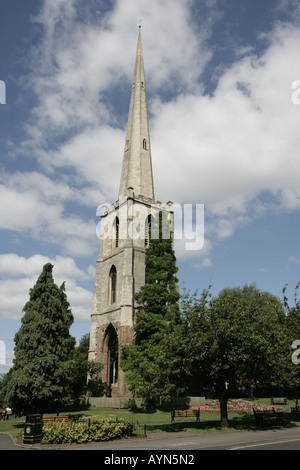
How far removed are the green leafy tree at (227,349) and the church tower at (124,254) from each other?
15.8 m

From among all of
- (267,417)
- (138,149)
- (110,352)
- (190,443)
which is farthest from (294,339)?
(138,149)

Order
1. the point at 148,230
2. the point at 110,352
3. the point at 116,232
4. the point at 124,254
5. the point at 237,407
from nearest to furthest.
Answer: the point at 237,407 → the point at 124,254 → the point at 110,352 → the point at 148,230 → the point at 116,232

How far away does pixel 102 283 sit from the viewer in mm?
42719

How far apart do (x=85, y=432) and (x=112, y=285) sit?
90.3ft

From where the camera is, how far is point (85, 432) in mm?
14398

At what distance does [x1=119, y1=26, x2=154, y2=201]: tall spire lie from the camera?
146 ft

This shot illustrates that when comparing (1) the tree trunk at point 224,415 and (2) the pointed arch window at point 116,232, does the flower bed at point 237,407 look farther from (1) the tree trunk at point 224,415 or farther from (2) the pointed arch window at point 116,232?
(2) the pointed arch window at point 116,232

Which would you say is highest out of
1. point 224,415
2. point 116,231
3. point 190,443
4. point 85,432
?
point 116,231

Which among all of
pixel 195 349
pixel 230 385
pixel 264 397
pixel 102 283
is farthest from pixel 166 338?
pixel 264 397

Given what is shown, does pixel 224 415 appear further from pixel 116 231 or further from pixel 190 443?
pixel 116 231

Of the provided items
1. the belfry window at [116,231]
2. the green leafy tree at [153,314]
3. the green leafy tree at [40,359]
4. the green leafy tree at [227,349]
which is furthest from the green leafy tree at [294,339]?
the belfry window at [116,231]

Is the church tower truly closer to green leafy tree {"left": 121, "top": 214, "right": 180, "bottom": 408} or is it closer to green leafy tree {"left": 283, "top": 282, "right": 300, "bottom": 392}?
green leafy tree {"left": 121, "top": 214, "right": 180, "bottom": 408}

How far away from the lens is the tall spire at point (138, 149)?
44.6 metres
